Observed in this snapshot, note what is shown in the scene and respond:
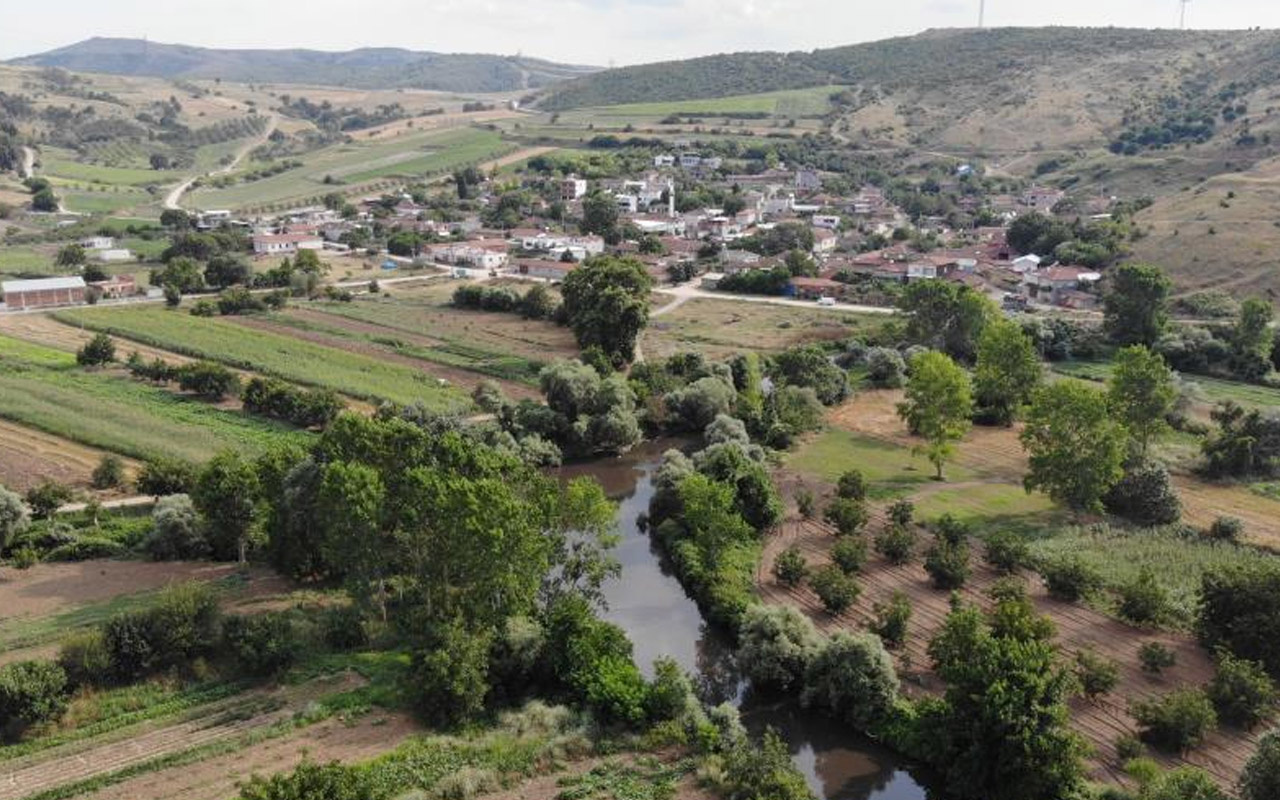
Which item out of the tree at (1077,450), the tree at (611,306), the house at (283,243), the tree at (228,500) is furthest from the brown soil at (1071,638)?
the house at (283,243)

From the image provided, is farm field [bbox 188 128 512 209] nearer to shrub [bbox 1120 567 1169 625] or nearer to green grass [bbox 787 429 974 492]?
green grass [bbox 787 429 974 492]

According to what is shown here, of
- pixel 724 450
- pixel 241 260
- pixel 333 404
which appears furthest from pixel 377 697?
pixel 241 260

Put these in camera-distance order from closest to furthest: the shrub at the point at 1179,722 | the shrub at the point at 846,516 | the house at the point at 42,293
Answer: the shrub at the point at 1179,722 < the shrub at the point at 846,516 < the house at the point at 42,293

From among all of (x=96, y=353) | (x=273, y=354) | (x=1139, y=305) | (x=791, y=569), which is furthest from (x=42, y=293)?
(x=1139, y=305)

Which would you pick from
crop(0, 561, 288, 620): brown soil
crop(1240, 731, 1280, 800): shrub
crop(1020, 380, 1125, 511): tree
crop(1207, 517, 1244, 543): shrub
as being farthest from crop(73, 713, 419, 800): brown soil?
crop(1207, 517, 1244, 543): shrub

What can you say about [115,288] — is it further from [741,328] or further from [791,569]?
[791,569]

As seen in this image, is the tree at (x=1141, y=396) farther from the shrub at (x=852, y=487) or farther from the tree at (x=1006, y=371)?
the shrub at (x=852, y=487)

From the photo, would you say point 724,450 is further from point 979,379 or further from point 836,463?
point 979,379
